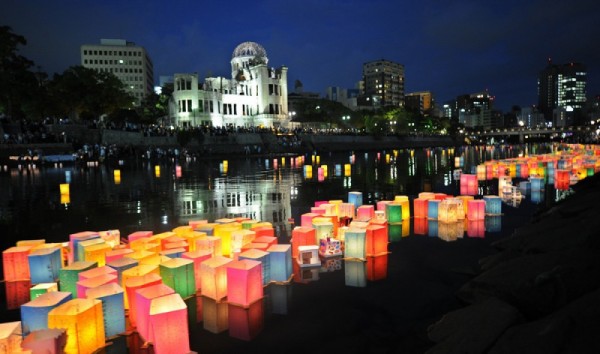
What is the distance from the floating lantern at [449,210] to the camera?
11469 mm

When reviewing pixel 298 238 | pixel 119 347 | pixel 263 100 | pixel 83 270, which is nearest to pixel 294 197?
pixel 298 238

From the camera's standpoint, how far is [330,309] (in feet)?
20.9

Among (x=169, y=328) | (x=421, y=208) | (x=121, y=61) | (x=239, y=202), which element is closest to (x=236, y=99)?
(x=239, y=202)

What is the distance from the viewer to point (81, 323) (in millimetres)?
5188

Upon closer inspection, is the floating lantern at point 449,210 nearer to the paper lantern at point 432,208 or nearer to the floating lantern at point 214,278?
the paper lantern at point 432,208

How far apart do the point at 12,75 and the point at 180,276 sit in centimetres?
4728

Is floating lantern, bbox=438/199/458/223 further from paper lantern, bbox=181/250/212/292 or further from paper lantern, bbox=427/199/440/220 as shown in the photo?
paper lantern, bbox=181/250/212/292

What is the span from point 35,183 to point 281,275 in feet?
74.5

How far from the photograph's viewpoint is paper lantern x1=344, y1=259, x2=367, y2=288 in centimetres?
738

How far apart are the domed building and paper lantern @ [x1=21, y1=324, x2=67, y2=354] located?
230 feet

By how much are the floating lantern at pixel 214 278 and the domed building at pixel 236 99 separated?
6835 centimetres

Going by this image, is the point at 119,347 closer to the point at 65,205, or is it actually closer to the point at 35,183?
the point at 65,205

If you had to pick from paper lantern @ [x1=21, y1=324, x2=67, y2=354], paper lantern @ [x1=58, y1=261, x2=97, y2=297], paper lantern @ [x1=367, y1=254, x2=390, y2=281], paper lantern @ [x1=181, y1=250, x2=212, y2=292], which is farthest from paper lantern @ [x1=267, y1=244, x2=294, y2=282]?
paper lantern @ [x1=21, y1=324, x2=67, y2=354]

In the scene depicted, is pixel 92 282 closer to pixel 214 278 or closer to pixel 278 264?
pixel 214 278
